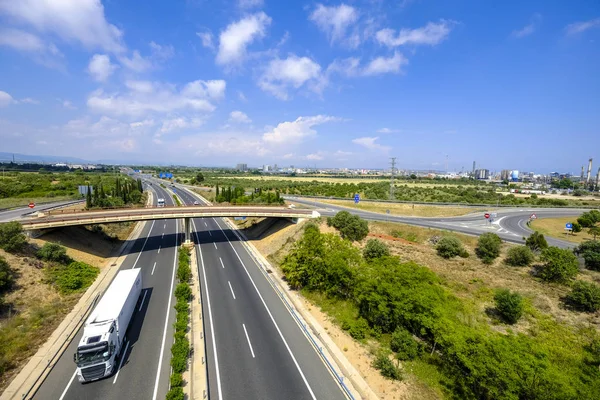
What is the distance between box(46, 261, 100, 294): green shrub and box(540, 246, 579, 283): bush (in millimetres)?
58106

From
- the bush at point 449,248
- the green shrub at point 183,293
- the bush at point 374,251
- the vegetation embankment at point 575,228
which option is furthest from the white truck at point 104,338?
the vegetation embankment at point 575,228

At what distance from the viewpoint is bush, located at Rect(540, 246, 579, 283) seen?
33.0 metres

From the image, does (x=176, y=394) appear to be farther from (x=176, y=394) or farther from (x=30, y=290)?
(x=30, y=290)

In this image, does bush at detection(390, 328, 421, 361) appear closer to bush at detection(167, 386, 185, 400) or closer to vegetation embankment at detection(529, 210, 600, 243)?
bush at detection(167, 386, 185, 400)

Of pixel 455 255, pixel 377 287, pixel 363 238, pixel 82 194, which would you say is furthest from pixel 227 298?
pixel 82 194

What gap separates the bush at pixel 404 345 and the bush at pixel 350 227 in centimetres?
2633

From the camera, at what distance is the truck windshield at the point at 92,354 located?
17438 millimetres

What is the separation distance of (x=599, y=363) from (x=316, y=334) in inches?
860

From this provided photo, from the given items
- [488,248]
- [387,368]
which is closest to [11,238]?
[387,368]

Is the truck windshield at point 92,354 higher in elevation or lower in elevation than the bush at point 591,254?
lower

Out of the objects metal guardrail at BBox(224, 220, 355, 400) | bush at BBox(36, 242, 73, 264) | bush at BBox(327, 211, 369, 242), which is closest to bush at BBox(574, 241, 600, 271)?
bush at BBox(327, 211, 369, 242)

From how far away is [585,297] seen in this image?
2755cm

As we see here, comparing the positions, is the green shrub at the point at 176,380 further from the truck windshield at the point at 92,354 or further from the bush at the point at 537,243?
the bush at the point at 537,243

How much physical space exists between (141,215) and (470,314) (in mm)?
47626
